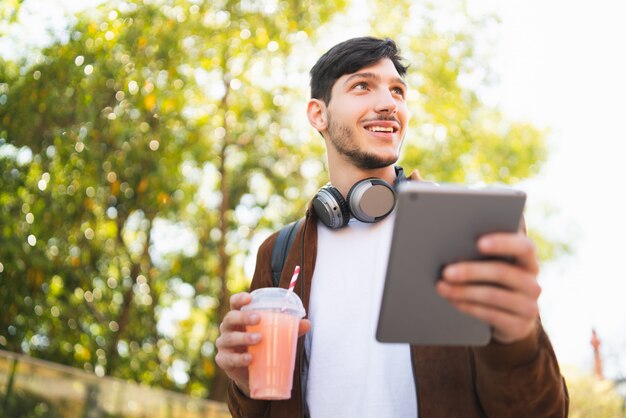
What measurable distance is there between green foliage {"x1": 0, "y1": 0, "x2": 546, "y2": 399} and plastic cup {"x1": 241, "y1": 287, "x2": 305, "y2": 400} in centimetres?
438

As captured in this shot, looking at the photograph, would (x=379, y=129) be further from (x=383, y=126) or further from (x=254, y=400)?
(x=254, y=400)

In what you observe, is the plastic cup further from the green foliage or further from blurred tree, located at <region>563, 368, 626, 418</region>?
blurred tree, located at <region>563, 368, 626, 418</region>

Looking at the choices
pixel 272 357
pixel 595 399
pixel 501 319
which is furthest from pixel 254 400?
pixel 595 399

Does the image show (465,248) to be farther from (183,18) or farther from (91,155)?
(183,18)

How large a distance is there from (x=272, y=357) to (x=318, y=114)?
3.70ft

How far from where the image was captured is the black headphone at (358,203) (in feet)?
7.50

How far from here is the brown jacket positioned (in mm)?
1489

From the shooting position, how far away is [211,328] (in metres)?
11.6

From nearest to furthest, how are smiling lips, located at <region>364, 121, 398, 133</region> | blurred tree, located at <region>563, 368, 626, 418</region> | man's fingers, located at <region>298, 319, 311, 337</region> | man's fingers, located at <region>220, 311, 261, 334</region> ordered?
man's fingers, located at <region>220, 311, 261, 334</region>
man's fingers, located at <region>298, 319, 311, 337</region>
smiling lips, located at <region>364, 121, 398, 133</region>
blurred tree, located at <region>563, 368, 626, 418</region>

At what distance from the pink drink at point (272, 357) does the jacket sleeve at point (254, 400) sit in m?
0.23

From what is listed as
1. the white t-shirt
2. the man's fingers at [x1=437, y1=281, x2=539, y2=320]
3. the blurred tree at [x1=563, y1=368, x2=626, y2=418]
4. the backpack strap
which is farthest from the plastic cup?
the blurred tree at [x1=563, y1=368, x2=626, y2=418]

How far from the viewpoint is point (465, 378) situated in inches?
72.2

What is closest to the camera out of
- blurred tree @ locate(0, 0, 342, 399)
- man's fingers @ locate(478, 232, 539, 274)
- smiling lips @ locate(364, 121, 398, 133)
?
man's fingers @ locate(478, 232, 539, 274)

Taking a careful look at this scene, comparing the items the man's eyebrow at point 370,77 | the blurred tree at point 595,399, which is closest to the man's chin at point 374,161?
the man's eyebrow at point 370,77
